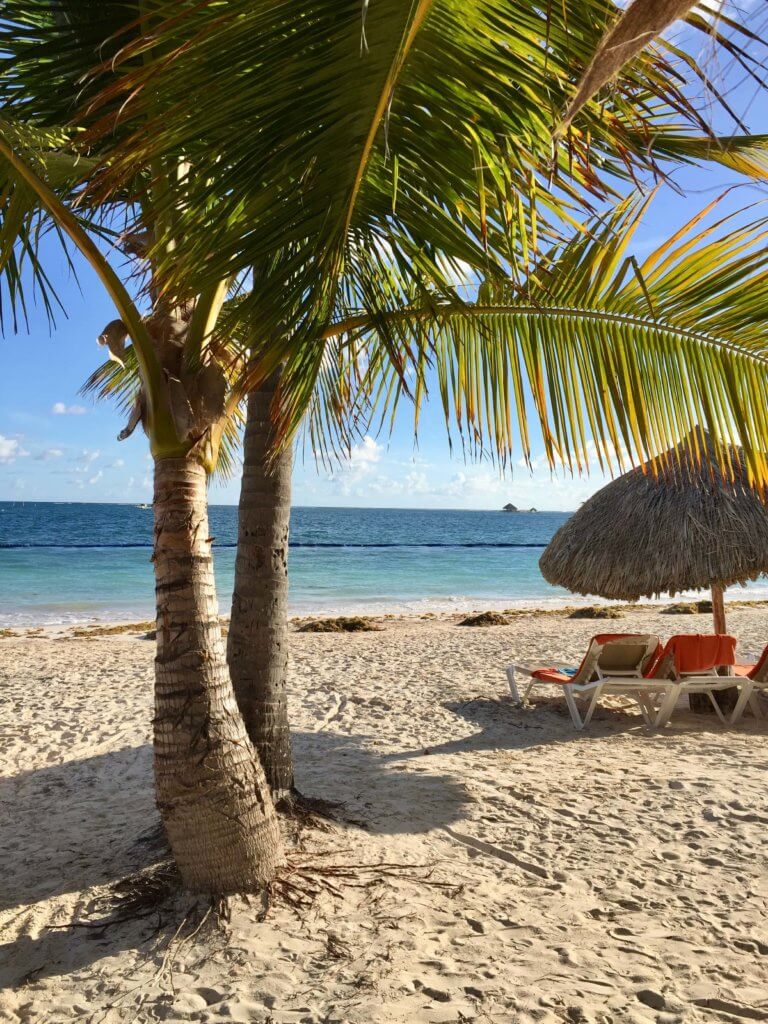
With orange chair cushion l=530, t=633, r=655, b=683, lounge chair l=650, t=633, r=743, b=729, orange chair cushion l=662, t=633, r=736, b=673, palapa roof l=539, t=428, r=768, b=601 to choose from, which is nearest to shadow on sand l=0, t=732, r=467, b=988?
orange chair cushion l=530, t=633, r=655, b=683

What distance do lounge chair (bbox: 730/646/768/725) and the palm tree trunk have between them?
16.1 ft

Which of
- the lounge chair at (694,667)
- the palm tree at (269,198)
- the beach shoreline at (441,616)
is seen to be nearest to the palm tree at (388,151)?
the palm tree at (269,198)

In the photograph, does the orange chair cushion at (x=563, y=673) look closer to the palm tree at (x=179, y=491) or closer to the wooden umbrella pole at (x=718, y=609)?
the wooden umbrella pole at (x=718, y=609)

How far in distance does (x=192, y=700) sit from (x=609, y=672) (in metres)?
4.93

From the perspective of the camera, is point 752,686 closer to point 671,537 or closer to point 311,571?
point 671,537

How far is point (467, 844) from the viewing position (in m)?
3.66

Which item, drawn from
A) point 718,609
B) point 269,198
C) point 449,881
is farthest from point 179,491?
point 718,609

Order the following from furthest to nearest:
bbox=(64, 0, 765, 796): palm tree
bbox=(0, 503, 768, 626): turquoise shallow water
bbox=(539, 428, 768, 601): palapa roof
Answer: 1. bbox=(0, 503, 768, 626): turquoise shallow water
2. bbox=(539, 428, 768, 601): palapa roof
3. bbox=(64, 0, 765, 796): palm tree

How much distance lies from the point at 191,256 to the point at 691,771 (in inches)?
172

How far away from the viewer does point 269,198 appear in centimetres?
202

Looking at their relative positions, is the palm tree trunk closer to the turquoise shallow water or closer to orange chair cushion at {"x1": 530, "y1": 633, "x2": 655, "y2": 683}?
orange chair cushion at {"x1": 530, "y1": 633, "x2": 655, "y2": 683}

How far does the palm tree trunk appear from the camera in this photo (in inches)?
109

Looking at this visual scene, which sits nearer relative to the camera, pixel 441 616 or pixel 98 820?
pixel 98 820

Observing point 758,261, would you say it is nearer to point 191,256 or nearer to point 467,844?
point 191,256
